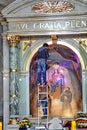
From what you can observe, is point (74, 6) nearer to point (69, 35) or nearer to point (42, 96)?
point (69, 35)

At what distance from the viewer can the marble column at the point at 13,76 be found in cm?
A: 1825

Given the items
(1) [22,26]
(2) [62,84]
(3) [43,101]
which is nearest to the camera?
(1) [22,26]

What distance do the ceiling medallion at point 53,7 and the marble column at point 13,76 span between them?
1426 millimetres

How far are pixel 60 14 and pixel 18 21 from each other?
1.72 meters

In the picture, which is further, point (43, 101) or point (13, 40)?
point (43, 101)

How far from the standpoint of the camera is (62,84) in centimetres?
1894

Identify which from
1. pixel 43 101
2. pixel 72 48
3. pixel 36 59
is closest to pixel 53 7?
pixel 72 48

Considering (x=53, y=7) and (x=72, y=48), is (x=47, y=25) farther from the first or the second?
(x=72, y=48)

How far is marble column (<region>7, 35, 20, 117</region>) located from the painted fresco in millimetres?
750

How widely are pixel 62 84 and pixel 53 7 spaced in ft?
10.4

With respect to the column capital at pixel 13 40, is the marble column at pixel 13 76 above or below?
below

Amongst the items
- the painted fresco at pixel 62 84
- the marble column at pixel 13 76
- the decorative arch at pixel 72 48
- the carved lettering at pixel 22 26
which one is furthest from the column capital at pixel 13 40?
the painted fresco at pixel 62 84

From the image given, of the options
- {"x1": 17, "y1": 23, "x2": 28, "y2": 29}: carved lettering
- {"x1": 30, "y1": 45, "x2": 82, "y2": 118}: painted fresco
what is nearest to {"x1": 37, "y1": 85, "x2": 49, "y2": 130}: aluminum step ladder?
{"x1": 30, "y1": 45, "x2": 82, "y2": 118}: painted fresco

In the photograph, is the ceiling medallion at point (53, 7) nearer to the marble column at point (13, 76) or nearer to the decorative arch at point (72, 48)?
the decorative arch at point (72, 48)
